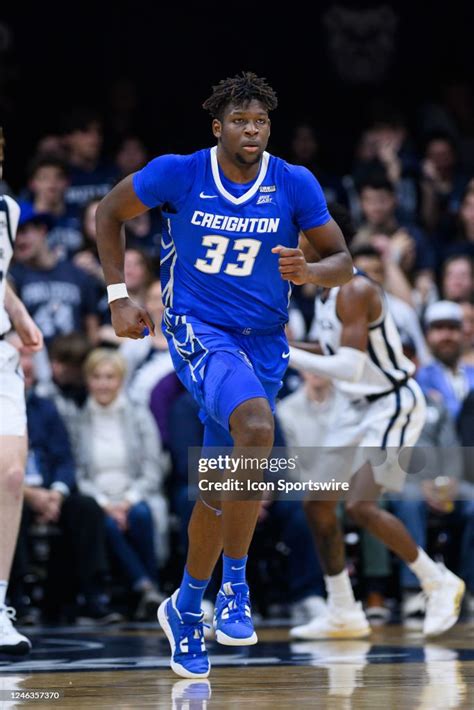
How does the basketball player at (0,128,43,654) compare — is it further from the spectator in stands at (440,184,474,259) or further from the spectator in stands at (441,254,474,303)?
the spectator in stands at (440,184,474,259)

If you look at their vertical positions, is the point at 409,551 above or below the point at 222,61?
below

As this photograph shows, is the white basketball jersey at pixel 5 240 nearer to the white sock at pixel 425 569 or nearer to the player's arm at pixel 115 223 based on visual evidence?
the player's arm at pixel 115 223

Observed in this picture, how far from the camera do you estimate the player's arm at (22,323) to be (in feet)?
22.4

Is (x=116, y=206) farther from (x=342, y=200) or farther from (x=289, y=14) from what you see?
(x=289, y=14)

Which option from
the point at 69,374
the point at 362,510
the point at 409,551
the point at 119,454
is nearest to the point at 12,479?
the point at 362,510

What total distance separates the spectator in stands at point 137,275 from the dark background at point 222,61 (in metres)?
3.85

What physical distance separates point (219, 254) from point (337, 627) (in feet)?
9.22

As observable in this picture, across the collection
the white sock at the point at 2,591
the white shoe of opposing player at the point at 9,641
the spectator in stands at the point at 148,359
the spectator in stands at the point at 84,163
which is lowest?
the white shoe of opposing player at the point at 9,641

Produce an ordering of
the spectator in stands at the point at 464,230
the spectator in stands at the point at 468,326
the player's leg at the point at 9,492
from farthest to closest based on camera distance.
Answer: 1. the spectator in stands at the point at 464,230
2. the spectator in stands at the point at 468,326
3. the player's leg at the point at 9,492

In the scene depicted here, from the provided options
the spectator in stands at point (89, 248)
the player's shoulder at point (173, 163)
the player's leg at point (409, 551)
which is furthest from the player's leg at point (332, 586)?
the spectator in stands at point (89, 248)

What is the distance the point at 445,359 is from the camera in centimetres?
1018

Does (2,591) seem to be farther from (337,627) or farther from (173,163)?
(337,627)

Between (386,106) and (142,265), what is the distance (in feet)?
14.1

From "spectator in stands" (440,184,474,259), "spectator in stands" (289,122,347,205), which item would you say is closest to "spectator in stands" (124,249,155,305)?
"spectator in stands" (440,184,474,259)
